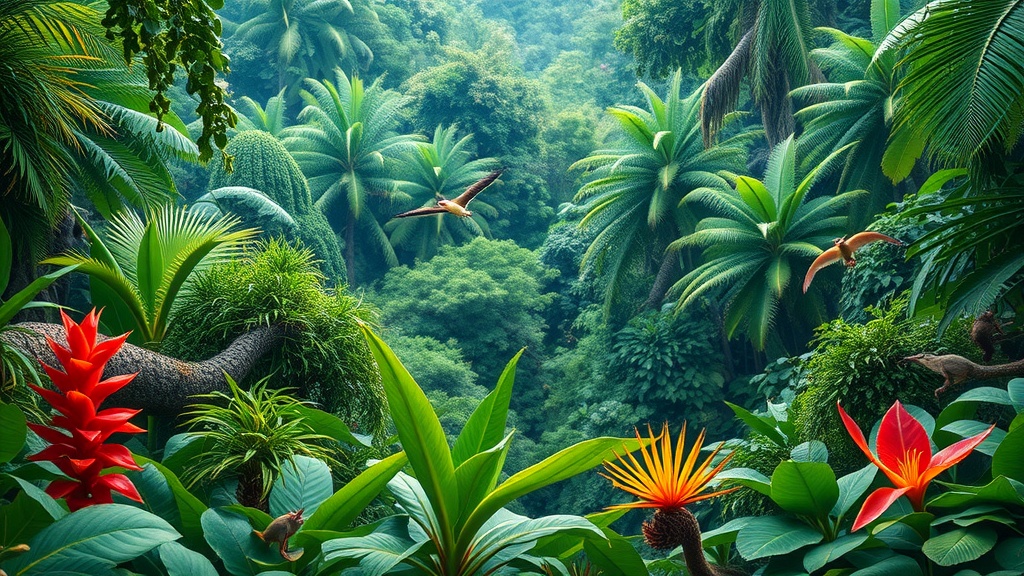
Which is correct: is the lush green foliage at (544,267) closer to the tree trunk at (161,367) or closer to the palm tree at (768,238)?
the palm tree at (768,238)

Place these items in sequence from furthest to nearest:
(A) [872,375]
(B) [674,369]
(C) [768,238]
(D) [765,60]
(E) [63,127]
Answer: (B) [674,369] < (D) [765,60] < (C) [768,238] < (A) [872,375] < (E) [63,127]

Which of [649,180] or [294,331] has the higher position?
[649,180]

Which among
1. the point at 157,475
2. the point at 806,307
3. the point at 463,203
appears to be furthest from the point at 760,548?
the point at 806,307

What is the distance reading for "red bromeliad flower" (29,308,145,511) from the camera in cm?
249

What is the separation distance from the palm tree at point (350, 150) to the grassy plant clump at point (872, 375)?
17999 mm

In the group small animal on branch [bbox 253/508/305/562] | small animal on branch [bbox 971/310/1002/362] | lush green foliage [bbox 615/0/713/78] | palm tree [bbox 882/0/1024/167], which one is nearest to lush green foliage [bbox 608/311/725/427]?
lush green foliage [bbox 615/0/713/78]

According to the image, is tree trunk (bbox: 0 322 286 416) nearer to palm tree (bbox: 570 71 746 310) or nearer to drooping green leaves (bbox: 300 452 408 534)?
drooping green leaves (bbox: 300 452 408 534)

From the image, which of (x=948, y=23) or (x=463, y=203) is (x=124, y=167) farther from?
(x=948, y=23)

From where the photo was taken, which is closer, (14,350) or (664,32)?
(14,350)

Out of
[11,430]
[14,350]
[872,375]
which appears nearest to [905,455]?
[872,375]

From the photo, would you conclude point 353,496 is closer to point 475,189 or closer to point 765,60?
point 475,189

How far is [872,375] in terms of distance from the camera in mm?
5254

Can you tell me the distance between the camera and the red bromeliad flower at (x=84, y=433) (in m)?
2.49

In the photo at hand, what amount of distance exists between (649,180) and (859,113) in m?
4.42
